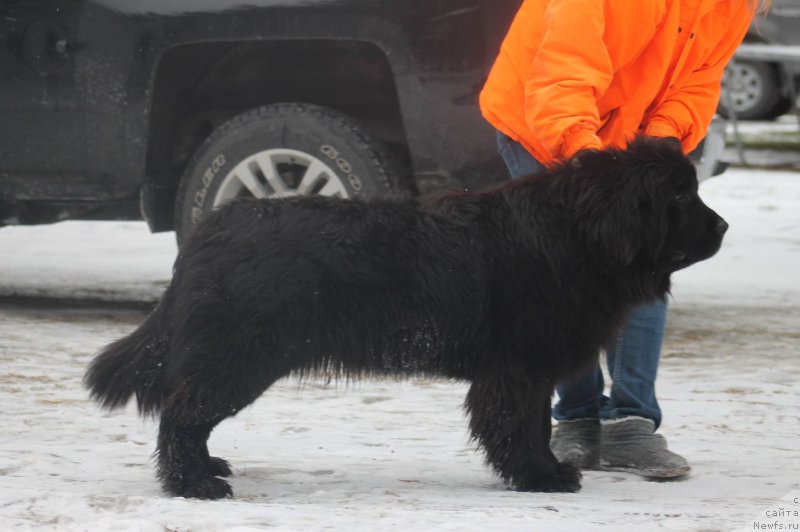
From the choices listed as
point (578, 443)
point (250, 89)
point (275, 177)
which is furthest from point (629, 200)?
point (250, 89)

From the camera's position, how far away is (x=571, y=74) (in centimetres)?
390

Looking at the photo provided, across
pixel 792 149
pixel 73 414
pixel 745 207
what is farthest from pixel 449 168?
pixel 792 149

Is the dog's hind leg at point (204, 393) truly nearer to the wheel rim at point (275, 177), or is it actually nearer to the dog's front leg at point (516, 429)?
the dog's front leg at point (516, 429)

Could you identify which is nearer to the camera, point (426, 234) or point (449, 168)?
point (426, 234)

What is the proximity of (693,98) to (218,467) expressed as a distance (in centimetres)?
182

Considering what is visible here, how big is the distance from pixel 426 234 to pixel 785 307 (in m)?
3.85

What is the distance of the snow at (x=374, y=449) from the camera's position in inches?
130

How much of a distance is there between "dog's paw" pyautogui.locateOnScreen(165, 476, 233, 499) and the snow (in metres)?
0.05

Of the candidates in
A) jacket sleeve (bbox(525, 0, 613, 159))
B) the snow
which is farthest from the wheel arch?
jacket sleeve (bbox(525, 0, 613, 159))

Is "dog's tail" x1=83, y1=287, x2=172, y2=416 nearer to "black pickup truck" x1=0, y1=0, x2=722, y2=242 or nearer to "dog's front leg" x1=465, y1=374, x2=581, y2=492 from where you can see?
"dog's front leg" x1=465, y1=374, x2=581, y2=492

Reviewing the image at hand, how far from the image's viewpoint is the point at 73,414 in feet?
15.2

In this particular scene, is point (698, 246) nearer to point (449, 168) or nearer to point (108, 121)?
point (449, 168)

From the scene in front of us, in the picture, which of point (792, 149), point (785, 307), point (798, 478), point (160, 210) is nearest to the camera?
point (798, 478)

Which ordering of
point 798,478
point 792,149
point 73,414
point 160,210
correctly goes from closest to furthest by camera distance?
point 798,478
point 73,414
point 160,210
point 792,149
